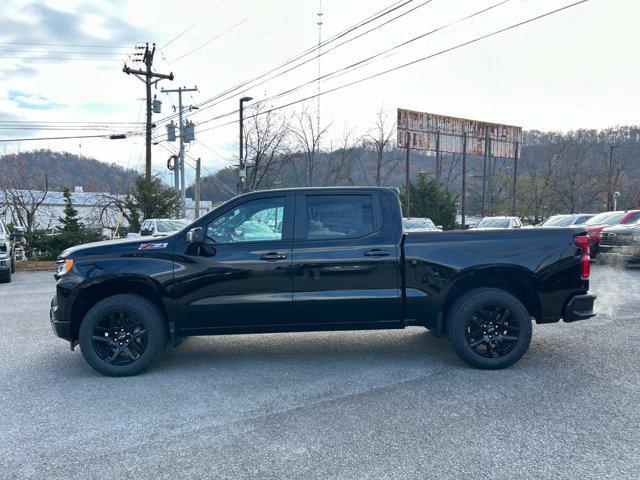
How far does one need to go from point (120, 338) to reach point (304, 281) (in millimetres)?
1991

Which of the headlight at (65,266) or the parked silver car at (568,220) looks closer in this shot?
the headlight at (65,266)

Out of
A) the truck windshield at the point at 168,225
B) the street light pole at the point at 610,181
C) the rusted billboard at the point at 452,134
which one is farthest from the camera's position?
the street light pole at the point at 610,181

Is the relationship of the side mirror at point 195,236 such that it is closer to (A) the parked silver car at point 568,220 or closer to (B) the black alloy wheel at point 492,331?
(B) the black alloy wheel at point 492,331

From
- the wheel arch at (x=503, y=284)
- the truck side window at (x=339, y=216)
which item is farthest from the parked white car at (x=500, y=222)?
the truck side window at (x=339, y=216)

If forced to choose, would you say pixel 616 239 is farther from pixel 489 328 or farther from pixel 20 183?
pixel 20 183

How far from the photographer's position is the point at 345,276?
16.2 ft

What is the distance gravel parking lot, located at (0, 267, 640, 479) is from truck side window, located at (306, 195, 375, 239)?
4.70 ft

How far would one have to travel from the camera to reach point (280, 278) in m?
4.93

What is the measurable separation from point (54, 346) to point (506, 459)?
5.49m

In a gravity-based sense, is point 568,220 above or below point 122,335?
above

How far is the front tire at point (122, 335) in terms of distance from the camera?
4.91 metres

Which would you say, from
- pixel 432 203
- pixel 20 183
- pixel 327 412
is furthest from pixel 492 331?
pixel 20 183

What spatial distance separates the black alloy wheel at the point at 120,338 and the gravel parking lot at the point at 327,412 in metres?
0.24

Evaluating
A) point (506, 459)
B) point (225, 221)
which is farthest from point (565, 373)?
point (225, 221)
